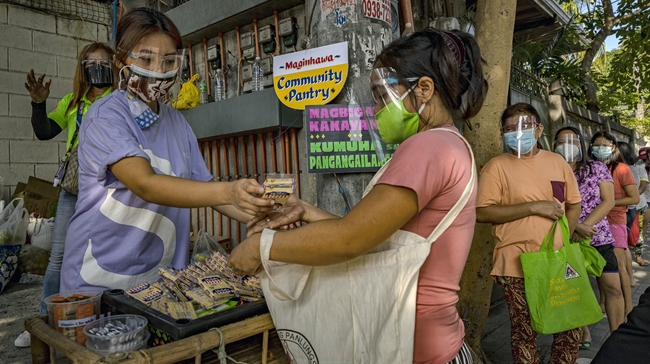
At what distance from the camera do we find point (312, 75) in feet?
10.4

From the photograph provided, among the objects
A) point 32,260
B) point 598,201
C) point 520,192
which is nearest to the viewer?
point 520,192

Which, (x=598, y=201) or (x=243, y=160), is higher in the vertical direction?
(x=243, y=160)

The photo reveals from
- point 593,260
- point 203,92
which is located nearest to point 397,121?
point 593,260

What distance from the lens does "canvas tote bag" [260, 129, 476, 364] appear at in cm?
112

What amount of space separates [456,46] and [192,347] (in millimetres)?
1128

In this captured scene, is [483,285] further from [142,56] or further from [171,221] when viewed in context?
[142,56]

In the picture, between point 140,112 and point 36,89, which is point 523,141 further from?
point 36,89

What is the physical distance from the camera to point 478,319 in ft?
9.75

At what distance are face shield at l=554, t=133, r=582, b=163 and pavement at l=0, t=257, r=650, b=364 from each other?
162cm

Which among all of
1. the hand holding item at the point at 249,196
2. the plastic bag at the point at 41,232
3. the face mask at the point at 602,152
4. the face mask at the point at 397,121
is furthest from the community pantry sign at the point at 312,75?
the plastic bag at the point at 41,232

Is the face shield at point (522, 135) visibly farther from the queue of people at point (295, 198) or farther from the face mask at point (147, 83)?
the face mask at point (147, 83)

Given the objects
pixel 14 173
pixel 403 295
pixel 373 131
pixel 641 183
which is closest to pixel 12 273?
pixel 14 173

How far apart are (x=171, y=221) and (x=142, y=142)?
1.09 feet

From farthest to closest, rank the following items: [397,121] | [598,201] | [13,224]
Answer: [13,224] < [598,201] < [397,121]
